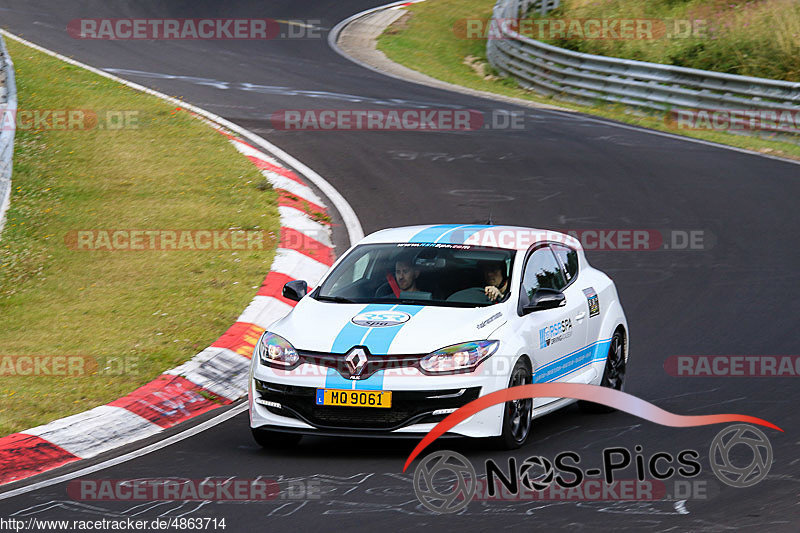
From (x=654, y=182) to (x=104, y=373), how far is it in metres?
9.79

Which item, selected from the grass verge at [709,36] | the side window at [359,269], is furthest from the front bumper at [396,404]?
the grass verge at [709,36]

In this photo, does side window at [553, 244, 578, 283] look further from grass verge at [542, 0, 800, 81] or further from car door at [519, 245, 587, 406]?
grass verge at [542, 0, 800, 81]

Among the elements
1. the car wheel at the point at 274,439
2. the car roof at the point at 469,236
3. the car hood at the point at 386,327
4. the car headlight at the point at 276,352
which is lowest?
the car wheel at the point at 274,439

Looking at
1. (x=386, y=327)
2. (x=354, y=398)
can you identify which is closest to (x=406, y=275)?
(x=386, y=327)

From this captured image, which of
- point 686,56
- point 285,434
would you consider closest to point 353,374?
point 285,434

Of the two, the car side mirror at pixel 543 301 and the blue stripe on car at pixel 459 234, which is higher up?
the blue stripe on car at pixel 459 234

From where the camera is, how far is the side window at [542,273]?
338 inches

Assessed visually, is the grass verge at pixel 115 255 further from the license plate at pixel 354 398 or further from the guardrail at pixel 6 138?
the license plate at pixel 354 398

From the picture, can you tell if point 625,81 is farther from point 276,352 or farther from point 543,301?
point 276,352

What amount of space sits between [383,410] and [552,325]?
1.68 metres

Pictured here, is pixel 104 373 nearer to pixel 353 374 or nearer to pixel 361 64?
pixel 353 374

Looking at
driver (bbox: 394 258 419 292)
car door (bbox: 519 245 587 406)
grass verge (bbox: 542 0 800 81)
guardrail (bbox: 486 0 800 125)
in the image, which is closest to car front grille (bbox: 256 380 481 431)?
car door (bbox: 519 245 587 406)

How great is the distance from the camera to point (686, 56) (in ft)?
82.7

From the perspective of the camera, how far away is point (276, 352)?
777cm
